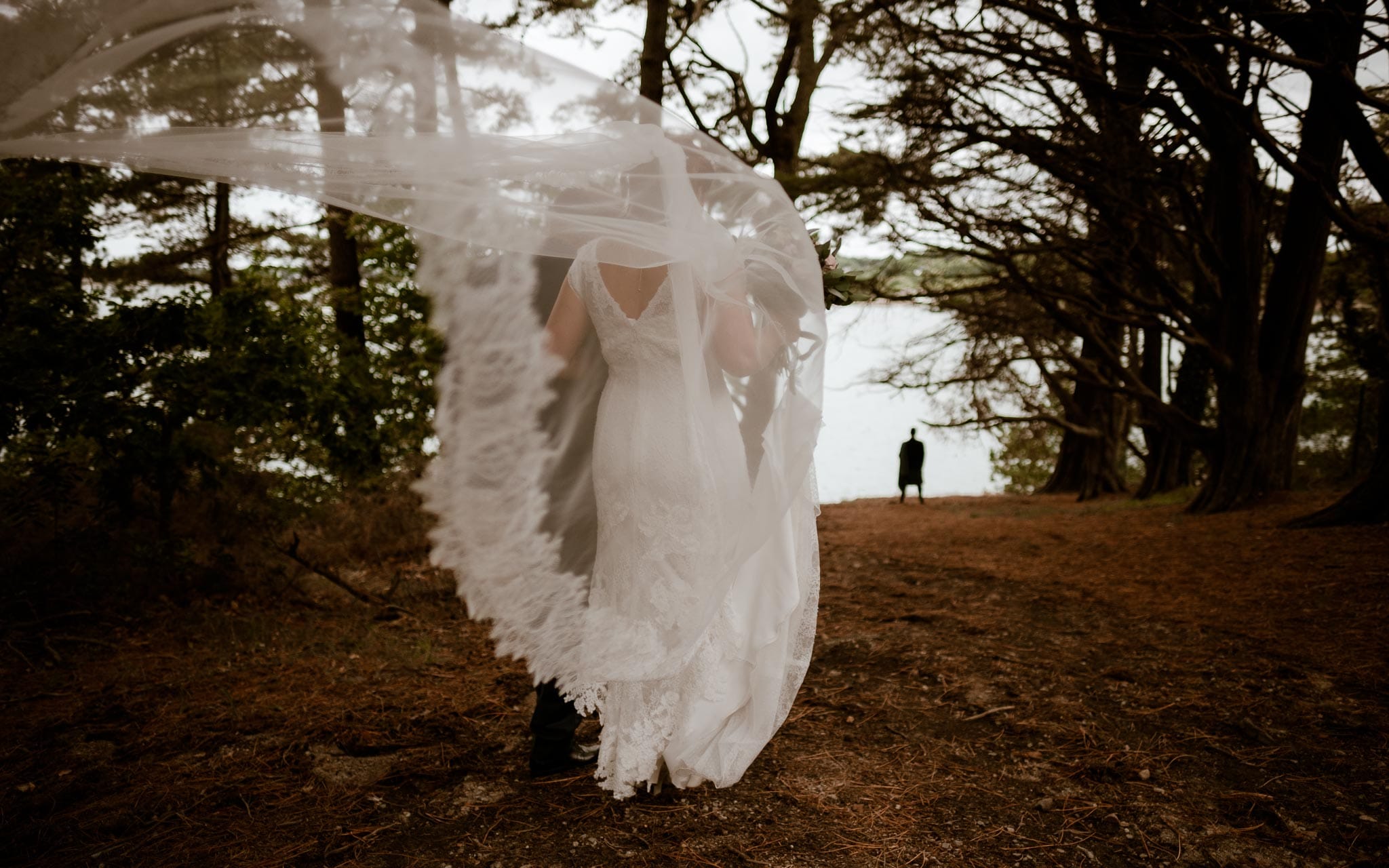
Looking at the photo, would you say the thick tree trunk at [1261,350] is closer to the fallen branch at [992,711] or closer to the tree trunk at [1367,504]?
the tree trunk at [1367,504]

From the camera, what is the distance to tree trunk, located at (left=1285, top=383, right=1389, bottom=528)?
577 cm

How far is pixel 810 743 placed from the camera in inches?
112

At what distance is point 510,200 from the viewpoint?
2.27 meters

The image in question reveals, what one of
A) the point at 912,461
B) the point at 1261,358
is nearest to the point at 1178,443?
the point at 1261,358

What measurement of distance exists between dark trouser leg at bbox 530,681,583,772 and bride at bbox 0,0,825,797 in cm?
23

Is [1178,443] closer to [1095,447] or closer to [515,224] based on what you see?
[1095,447]

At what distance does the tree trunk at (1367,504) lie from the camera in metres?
5.77

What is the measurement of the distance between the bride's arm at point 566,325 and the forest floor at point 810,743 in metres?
1.43

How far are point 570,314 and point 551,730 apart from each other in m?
1.38

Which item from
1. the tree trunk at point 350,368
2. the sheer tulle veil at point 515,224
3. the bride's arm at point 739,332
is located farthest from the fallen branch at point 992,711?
the tree trunk at point 350,368

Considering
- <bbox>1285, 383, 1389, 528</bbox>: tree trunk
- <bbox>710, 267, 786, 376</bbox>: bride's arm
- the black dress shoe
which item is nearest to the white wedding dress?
<bbox>710, 267, 786, 376</bbox>: bride's arm

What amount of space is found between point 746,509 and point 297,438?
12.4ft

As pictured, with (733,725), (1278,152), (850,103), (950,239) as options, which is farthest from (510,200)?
(950,239)

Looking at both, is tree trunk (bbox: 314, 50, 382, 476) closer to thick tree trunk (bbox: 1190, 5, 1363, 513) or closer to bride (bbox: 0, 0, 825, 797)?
bride (bbox: 0, 0, 825, 797)
